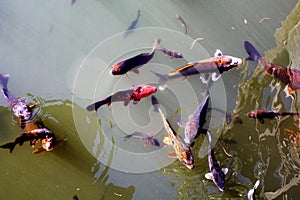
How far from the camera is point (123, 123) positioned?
2.10 meters

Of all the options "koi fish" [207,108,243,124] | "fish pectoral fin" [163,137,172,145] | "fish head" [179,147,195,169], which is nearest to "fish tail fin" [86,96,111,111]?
"fish pectoral fin" [163,137,172,145]

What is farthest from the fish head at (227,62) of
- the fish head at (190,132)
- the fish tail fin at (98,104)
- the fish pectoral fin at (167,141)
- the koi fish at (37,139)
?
the koi fish at (37,139)

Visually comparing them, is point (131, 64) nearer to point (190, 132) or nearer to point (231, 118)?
point (190, 132)

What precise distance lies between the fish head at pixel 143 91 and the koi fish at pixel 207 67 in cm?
8

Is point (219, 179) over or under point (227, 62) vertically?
under

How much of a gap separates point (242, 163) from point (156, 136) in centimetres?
49

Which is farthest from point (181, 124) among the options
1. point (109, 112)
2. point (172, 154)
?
point (109, 112)

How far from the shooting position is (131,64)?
2.05 m

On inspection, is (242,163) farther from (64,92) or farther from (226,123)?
(64,92)

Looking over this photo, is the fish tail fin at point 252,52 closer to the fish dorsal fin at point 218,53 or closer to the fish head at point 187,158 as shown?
the fish dorsal fin at point 218,53

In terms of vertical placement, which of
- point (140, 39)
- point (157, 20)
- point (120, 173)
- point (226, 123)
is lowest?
point (120, 173)

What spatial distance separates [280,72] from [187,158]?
710mm

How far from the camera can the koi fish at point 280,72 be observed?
2.15 m

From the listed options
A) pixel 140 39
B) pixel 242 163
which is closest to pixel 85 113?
pixel 140 39
